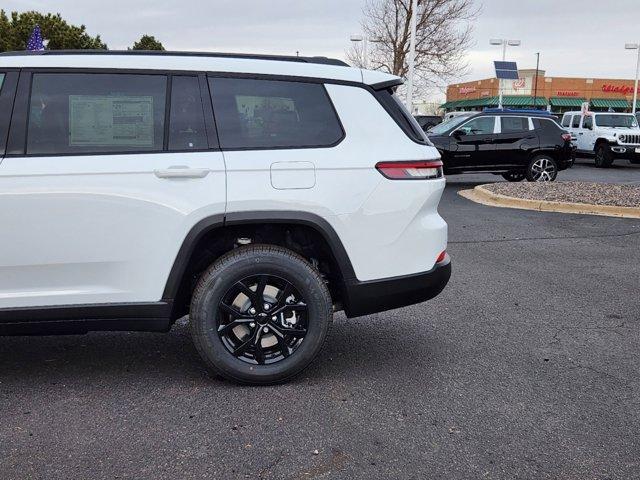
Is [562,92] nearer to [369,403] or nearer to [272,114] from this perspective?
[272,114]

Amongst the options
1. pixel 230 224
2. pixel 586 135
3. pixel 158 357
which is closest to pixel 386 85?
pixel 230 224

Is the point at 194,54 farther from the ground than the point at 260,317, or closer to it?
farther from the ground

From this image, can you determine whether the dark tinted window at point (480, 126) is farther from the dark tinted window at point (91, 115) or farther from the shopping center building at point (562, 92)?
the shopping center building at point (562, 92)

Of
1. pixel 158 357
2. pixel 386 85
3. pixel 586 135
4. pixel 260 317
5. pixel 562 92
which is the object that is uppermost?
pixel 562 92

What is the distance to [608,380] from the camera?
4.26 m

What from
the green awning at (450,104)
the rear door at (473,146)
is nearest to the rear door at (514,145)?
the rear door at (473,146)

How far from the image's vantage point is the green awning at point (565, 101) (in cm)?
6719

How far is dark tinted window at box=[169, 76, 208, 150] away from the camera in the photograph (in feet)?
12.9

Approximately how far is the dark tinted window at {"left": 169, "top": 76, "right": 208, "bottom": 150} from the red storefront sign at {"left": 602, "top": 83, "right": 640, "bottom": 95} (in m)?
71.2

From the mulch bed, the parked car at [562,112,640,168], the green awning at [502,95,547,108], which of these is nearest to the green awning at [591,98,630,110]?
the green awning at [502,95,547,108]

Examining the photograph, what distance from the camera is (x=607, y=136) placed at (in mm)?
23766

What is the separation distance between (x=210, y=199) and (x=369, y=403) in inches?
56.3

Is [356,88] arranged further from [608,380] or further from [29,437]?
[29,437]

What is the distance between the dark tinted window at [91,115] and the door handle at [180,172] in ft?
0.54
